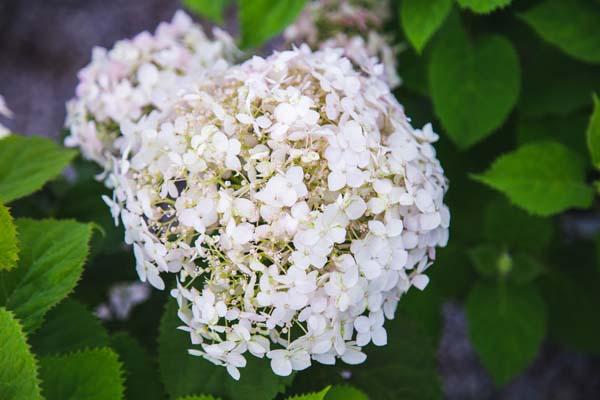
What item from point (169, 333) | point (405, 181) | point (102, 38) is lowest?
point (102, 38)

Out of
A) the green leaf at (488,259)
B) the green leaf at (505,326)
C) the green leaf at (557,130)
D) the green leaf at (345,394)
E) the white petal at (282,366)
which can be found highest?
the white petal at (282,366)

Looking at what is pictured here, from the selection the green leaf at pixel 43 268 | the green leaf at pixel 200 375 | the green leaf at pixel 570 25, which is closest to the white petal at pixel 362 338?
the green leaf at pixel 200 375

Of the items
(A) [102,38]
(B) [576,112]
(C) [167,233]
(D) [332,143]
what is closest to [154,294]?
(C) [167,233]

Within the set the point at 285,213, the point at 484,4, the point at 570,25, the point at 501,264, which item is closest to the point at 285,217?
the point at 285,213

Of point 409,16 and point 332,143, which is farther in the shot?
point 409,16

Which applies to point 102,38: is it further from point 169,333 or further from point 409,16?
point 169,333

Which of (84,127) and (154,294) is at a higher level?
(84,127)

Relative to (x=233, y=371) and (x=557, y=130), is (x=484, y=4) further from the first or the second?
(x=233, y=371)

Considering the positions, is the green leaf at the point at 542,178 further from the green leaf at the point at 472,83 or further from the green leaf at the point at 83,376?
the green leaf at the point at 83,376
